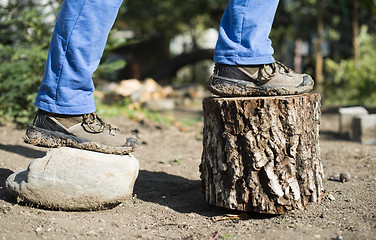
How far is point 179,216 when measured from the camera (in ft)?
7.53

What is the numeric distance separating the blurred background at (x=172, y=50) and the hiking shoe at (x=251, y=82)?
161cm

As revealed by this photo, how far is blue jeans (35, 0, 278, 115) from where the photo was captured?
6.86ft

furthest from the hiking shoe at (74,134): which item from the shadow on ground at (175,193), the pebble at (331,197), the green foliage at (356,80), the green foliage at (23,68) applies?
the green foliage at (356,80)

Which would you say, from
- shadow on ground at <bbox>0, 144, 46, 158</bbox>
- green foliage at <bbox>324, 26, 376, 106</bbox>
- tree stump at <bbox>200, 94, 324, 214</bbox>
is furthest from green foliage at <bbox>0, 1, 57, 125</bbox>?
green foliage at <bbox>324, 26, 376, 106</bbox>

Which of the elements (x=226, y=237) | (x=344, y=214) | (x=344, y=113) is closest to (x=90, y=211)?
(x=226, y=237)

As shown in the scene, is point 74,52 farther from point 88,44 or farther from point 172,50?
point 172,50

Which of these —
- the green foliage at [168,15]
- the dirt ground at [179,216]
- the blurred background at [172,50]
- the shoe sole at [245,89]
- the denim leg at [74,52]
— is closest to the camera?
the dirt ground at [179,216]

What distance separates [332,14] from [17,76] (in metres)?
8.48

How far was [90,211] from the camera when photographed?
2277 millimetres

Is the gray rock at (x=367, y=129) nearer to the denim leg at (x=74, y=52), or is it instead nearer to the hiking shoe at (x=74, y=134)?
the hiking shoe at (x=74, y=134)

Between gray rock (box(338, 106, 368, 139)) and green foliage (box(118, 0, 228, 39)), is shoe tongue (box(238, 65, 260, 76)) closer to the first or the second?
gray rock (box(338, 106, 368, 139))

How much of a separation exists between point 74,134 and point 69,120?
83 mm

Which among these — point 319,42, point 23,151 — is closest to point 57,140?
point 23,151

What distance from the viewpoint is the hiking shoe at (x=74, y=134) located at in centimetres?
224
